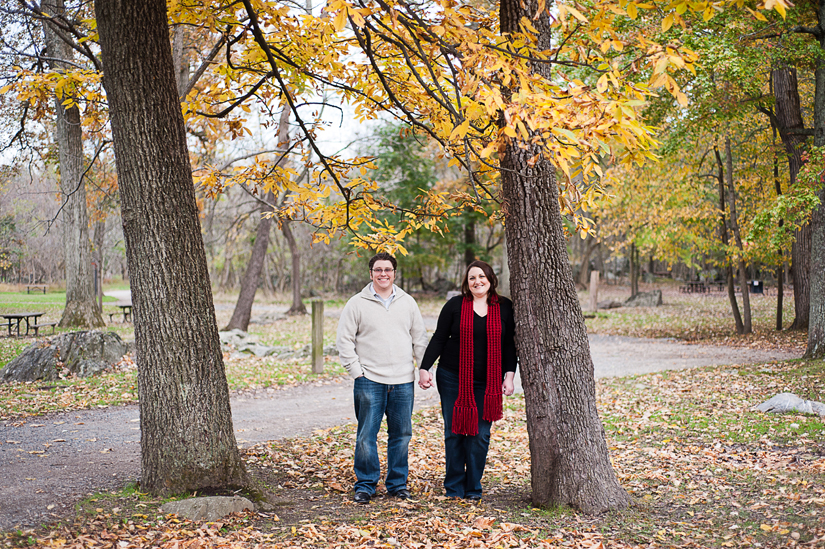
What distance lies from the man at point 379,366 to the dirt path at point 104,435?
6.22ft

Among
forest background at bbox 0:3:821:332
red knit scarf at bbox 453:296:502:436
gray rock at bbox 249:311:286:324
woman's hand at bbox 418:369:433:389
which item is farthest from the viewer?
gray rock at bbox 249:311:286:324

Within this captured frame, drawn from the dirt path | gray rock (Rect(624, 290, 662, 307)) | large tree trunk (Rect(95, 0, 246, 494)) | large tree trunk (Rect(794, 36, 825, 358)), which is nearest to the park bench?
the dirt path

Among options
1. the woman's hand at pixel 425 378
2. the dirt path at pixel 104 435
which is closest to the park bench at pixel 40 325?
the dirt path at pixel 104 435

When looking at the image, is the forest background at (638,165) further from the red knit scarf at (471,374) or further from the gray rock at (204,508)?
the gray rock at (204,508)

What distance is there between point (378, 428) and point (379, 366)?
0.49m

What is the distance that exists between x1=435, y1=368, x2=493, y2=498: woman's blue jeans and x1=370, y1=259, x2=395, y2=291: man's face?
79 cm

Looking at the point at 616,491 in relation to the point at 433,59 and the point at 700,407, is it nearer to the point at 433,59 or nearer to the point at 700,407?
the point at 433,59

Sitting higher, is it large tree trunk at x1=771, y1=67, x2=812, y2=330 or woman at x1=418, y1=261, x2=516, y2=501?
large tree trunk at x1=771, y1=67, x2=812, y2=330

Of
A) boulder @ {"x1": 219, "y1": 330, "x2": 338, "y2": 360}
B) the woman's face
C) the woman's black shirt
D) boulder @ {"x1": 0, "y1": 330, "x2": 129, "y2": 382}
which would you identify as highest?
the woman's face

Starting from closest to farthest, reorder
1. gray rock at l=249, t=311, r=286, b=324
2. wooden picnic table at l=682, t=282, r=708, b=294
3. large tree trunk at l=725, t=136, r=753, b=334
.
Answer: large tree trunk at l=725, t=136, r=753, b=334
gray rock at l=249, t=311, r=286, b=324
wooden picnic table at l=682, t=282, r=708, b=294

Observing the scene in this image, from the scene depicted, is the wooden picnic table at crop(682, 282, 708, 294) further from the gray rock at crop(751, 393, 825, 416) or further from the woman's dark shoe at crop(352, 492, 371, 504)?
the woman's dark shoe at crop(352, 492, 371, 504)

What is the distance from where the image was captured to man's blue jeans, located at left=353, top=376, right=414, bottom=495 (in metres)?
4.75

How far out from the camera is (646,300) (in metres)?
27.2

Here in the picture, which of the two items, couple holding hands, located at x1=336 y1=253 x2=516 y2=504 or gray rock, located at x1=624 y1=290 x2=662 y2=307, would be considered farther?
gray rock, located at x1=624 y1=290 x2=662 y2=307
